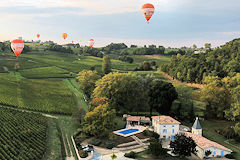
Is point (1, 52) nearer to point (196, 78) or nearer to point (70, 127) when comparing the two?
point (70, 127)

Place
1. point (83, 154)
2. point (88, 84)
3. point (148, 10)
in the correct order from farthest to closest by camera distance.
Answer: point (88, 84), point (148, 10), point (83, 154)

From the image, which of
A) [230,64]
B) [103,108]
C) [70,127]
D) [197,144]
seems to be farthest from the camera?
[230,64]

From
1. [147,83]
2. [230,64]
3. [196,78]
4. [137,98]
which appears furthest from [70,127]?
[230,64]

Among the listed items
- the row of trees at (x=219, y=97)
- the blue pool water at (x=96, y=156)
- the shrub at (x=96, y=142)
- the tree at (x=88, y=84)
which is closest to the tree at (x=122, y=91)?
the tree at (x=88, y=84)

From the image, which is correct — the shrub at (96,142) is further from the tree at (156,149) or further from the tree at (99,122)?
the tree at (156,149)

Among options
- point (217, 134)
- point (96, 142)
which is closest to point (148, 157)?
point (96, 142)

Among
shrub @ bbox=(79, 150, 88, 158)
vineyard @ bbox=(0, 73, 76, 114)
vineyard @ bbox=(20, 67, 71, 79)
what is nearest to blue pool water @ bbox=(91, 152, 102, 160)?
shrub @ bbox=(79, 150, 88, 158)

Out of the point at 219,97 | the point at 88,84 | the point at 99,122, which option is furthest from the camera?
the point at 88,84

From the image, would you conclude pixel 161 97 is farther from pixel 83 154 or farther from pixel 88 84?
pixel 83 154
